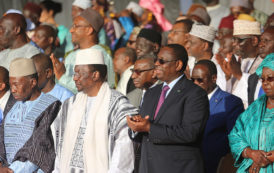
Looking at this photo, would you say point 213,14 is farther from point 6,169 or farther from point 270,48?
point 6,169

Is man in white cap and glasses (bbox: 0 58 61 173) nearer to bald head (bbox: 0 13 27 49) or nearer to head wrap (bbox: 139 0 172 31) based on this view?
bald head (bbox: 0 13 27 49)

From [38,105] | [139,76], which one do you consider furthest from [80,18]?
[38,105]

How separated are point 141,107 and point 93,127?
55 cm

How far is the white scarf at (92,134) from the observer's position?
646cm

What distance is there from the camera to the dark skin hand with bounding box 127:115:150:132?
5.93 meters

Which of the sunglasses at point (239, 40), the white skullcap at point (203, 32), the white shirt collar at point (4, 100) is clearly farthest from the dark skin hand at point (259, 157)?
the sunglasses at point (239, 40)

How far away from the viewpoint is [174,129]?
19.5 feet

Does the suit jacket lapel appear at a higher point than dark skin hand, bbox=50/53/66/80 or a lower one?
lower

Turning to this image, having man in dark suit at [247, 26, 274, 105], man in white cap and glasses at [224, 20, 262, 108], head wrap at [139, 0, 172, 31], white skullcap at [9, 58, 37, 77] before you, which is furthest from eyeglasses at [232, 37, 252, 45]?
head wrap at [139, 0, 172, 31]

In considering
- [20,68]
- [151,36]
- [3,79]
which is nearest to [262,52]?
[151,36]

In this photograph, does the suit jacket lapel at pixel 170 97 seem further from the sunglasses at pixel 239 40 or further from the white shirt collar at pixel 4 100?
the sunglasses at pixel 239 40

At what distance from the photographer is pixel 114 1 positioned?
14.9 m

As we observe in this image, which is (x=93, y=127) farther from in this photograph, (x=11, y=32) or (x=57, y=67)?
(x=11, y=32)

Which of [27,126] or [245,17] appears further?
[245,17]
